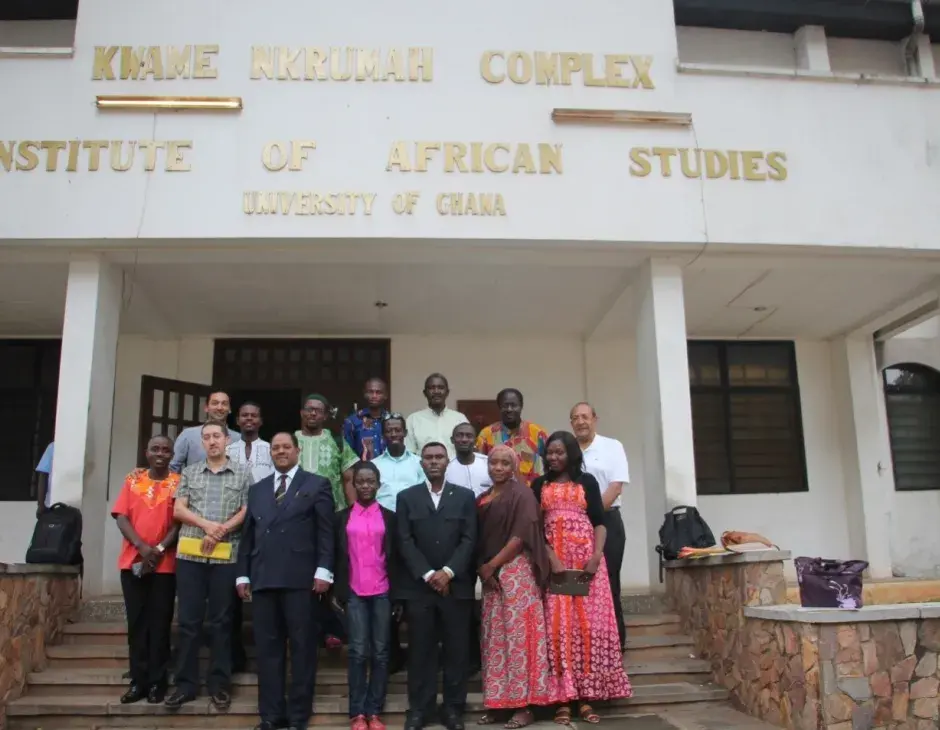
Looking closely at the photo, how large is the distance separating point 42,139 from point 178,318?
2.41 m

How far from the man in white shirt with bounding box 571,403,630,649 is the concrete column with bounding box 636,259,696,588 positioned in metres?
1.09

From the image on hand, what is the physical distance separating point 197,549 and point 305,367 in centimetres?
438

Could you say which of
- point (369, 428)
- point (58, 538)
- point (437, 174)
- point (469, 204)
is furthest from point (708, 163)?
point (58, 538)

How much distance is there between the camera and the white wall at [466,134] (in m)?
6.71

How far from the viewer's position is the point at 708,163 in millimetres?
7059

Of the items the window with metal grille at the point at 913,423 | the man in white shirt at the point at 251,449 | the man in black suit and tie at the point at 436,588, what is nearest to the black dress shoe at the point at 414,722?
the man in black suit and tie at the point at 436,588

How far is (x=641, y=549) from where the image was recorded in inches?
362

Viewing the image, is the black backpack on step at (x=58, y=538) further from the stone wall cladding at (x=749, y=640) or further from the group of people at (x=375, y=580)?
the stone wall cladding at (x=749, y=640)

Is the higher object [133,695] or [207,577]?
[207,577]

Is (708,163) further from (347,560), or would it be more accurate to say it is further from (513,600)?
(347,560)

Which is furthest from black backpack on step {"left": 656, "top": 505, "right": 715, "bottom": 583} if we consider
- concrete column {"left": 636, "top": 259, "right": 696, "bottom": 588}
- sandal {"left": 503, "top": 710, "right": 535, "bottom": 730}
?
sandal {"left": 503, "top": 710, "right": 535, "bottom": 730}

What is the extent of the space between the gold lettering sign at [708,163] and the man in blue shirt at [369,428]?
2800 millimetres

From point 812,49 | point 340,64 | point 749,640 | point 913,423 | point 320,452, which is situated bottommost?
point 749,640

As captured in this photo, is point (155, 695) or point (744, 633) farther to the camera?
point (744, 633)
